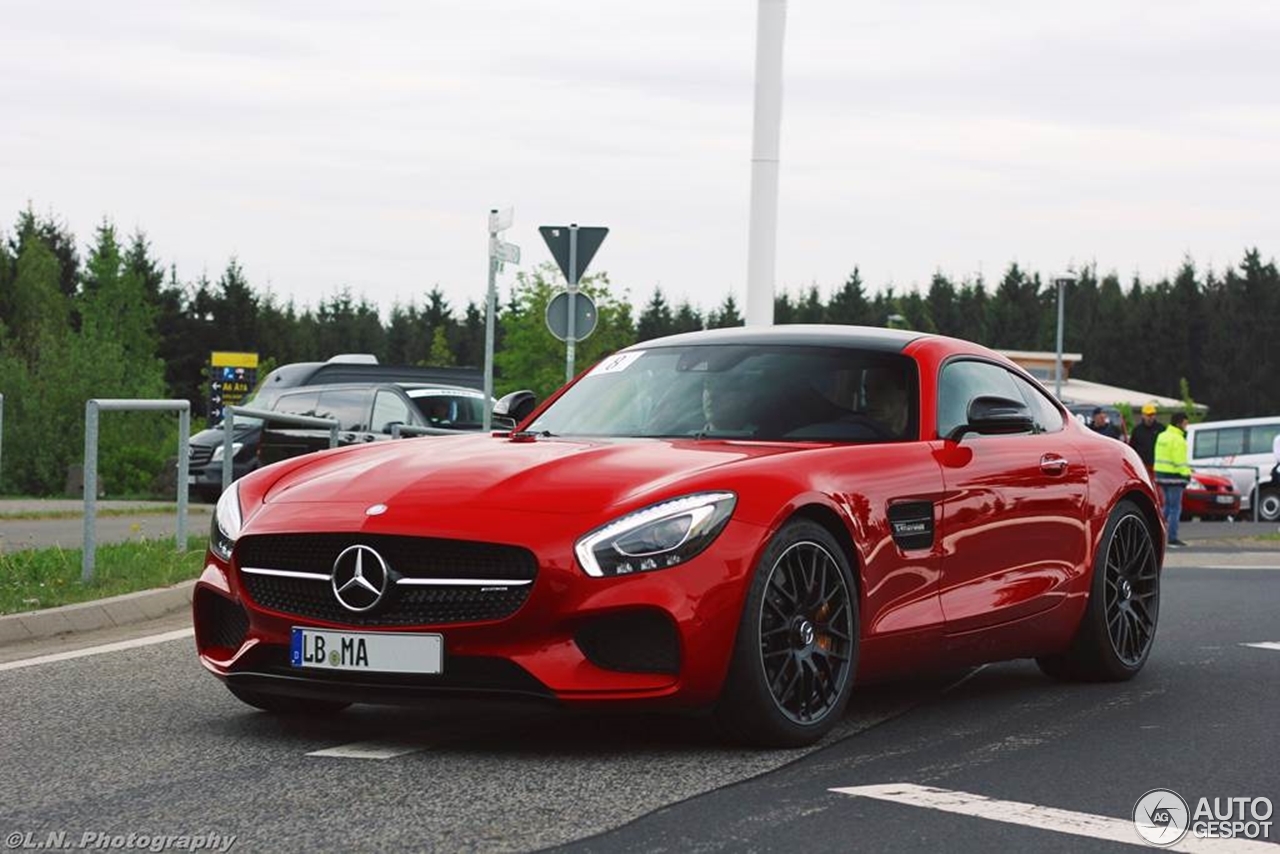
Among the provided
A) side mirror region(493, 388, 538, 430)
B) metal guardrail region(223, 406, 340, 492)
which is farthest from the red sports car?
metal guardrail region(223, 406, 340, 492)

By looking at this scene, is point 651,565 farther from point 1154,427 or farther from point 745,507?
point 1154,427

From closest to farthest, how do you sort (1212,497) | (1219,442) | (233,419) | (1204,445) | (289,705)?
(289,705), (233,419), (1212,497), (1219,442), (1204,445)

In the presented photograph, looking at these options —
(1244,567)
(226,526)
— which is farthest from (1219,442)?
(226,526)

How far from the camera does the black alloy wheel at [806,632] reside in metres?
6.19

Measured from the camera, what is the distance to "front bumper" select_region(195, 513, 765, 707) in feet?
19.2

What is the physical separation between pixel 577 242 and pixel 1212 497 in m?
19.8

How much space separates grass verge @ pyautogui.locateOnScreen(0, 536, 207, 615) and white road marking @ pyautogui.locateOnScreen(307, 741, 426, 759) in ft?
13.7

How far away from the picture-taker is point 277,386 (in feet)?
90.5

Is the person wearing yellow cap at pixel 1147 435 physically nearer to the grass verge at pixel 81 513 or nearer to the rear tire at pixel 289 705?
the grass verge at pixel 81 513

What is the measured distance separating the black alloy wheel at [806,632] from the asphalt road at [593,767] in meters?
0.18

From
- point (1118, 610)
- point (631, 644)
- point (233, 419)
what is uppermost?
→ point (233, 419)

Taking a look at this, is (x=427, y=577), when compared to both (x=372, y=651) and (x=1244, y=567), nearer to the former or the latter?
(x=372, y=651)

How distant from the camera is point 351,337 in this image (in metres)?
140

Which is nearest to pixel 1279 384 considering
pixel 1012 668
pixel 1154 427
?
pixel 1154 427
